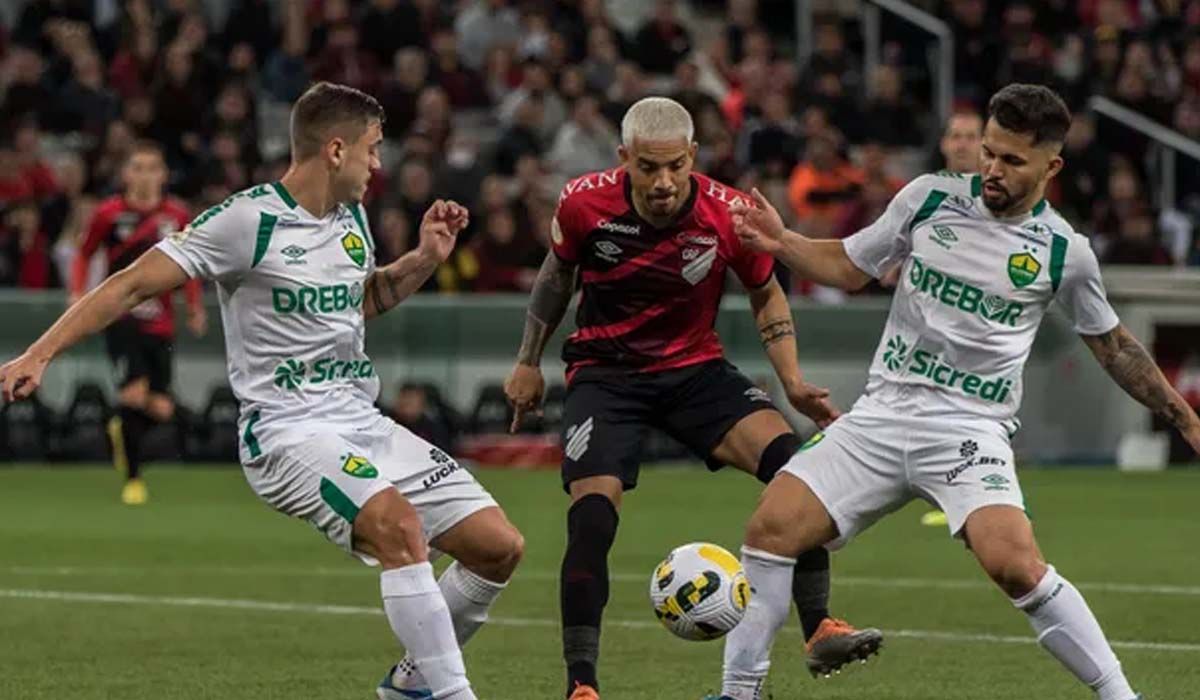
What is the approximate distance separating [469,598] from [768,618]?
3.51 ft

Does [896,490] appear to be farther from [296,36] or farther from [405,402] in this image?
[296,36]

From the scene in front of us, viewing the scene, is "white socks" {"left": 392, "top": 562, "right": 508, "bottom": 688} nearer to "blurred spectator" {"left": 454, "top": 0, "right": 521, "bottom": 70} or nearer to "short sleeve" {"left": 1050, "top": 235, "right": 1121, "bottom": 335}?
"short sleeve" {"left": 1050, "top": 235, "right": 1121, "bottom": 335}

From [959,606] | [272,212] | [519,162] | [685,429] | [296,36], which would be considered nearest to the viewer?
[272,212]

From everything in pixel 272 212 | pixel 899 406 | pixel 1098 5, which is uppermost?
pixel 272 212

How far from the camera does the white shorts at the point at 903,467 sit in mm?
9000

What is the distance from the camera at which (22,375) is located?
335 inches

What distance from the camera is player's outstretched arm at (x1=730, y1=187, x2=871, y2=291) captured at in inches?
365

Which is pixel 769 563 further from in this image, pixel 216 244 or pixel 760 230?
pixel 216 244

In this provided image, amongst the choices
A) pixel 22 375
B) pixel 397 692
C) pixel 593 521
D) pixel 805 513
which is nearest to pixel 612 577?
pixel 593 521

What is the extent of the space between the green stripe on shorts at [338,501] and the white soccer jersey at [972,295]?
1899 mm

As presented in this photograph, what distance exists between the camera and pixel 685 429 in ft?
34.0

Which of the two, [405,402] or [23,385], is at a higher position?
[23,385]

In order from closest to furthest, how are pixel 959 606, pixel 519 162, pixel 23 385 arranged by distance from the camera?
pixel 23 385, pixel 959 606, pixel 519 162

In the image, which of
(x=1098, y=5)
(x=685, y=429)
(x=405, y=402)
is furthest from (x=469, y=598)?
(x=1098, y=5)
